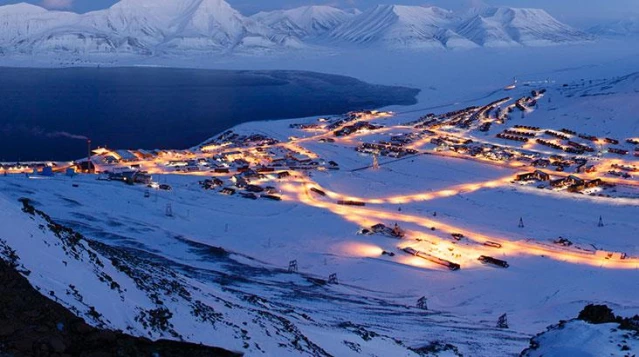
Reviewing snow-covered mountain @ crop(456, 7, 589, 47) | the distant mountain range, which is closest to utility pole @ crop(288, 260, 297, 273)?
the distant mountain range

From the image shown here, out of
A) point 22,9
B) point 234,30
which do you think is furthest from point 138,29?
point 22,9

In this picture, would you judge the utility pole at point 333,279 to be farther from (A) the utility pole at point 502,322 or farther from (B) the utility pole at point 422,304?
(A) the utility pole at point 502,322

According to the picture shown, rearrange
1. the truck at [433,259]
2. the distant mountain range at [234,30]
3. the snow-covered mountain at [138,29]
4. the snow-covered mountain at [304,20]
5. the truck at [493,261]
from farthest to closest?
the snow-covered mountain at [304,20] → the distant mountain range at [234,30] → the snow-covered mountain at [138,29] → the truck at [493,261] → the truck at [433,259]

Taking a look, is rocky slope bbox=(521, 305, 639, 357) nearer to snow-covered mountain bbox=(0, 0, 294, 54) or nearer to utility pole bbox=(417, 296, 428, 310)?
utility pole bbox=(417, 296, 428, 310)

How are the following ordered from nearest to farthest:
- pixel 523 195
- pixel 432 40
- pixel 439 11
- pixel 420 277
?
pixel 420 277 → pixel 523 195 → pixel 432 40 → pixel 439 11

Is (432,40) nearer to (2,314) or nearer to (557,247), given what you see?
(557,247)

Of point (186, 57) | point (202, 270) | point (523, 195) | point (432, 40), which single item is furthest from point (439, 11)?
point (202, 270)

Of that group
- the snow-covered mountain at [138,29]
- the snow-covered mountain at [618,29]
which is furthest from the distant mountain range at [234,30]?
the snow-covered mountain at [618,29]
